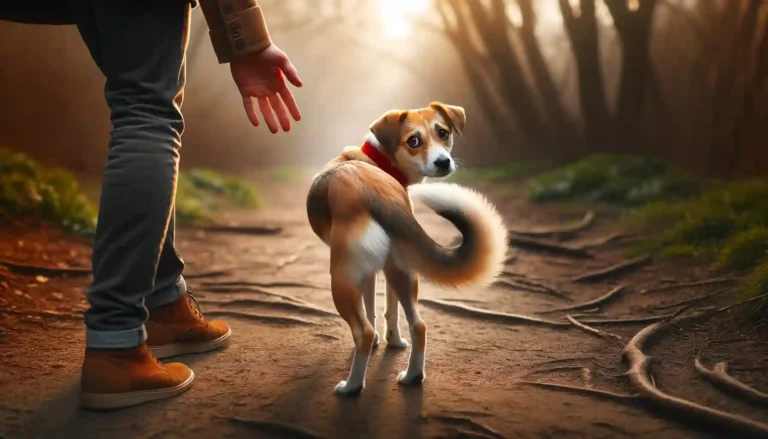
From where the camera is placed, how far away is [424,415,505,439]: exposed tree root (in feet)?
6.16

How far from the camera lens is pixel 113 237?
79.9 inches

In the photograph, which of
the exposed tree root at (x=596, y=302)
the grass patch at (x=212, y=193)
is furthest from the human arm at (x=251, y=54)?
the grass patch at (x=212, y=193)

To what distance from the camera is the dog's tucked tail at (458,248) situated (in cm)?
223

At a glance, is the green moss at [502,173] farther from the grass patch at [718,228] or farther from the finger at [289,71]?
the finger at [289,71]

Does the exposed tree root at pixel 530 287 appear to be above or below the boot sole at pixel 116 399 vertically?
above

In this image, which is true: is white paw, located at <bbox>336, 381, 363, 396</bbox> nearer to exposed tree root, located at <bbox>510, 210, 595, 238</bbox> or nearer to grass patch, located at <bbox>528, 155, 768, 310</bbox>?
grass patch, located at <bbox>528, 155, 768, 310</bbox>

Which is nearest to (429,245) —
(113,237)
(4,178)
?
(113,237)

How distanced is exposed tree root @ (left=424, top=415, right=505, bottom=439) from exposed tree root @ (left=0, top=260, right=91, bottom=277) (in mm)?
2654

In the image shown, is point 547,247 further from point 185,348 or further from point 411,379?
point 185,348

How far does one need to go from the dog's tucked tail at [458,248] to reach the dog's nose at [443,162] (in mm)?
562

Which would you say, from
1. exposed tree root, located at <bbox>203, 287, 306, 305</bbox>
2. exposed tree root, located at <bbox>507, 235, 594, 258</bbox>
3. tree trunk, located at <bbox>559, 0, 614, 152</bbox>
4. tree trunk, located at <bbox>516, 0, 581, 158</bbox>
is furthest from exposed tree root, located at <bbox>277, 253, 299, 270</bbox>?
tree trunk, located at <bbox>516, 0, 581, 158</bbox>

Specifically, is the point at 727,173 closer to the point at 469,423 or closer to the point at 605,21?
the point at 605,21

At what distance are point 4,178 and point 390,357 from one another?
126 inches

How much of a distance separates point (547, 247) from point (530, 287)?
3.11ft
